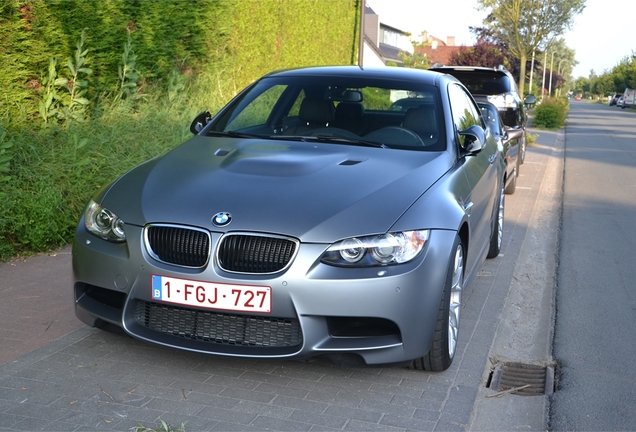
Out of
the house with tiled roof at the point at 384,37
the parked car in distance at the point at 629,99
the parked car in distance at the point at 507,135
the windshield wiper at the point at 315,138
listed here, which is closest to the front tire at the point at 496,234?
the parked car in distance at the point at 507,135

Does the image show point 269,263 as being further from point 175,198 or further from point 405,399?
point 405,399

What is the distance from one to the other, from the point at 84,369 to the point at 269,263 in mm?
1233

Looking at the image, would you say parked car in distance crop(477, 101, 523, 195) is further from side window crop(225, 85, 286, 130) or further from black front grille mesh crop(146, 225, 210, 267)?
black front grille mesh crop(146, 225, 210, 267)

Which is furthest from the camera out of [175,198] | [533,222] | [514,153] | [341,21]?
[341,21]

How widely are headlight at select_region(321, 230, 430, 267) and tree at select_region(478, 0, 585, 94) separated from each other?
3777 centimetres

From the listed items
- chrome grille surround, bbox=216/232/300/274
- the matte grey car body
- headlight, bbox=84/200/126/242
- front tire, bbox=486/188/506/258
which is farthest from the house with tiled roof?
chrome grille surround, bbox=216/232/300/274

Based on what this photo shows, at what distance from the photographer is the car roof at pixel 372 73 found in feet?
17.8

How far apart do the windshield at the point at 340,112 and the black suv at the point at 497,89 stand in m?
8.67

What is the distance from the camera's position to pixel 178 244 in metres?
3.69

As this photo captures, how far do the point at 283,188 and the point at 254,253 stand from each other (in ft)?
1.55

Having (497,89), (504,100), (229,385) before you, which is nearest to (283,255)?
(229,385)

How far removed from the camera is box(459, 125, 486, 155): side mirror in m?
4.91

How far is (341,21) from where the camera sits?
65.4ft

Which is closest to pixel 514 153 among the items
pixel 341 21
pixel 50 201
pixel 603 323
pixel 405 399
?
pixel 603 323
